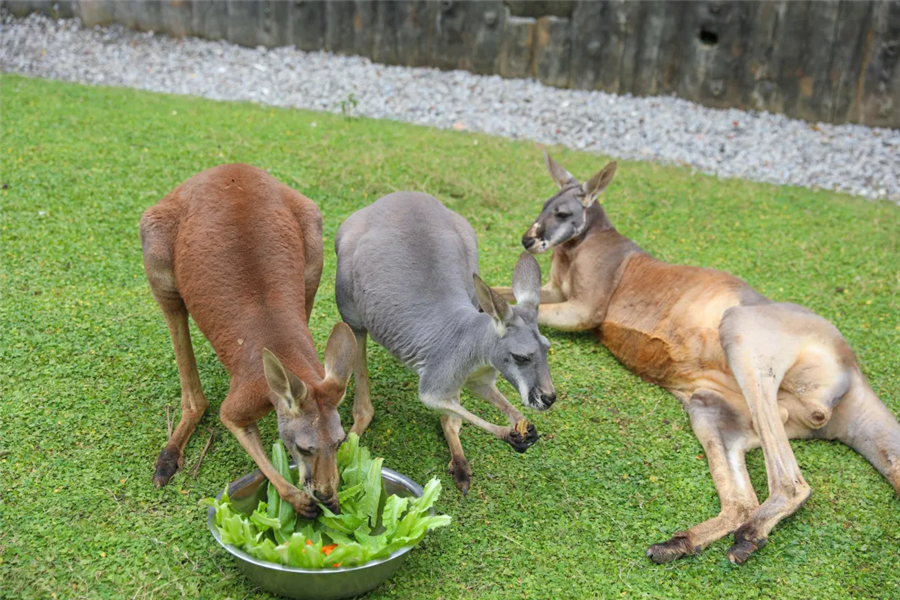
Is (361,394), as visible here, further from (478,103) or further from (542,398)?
(478,103)

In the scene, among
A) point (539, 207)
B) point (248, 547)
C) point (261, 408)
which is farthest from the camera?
point (539, 207)

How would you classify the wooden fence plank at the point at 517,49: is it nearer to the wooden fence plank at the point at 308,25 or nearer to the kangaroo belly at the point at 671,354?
the wooden fence plank at the point at 308,25

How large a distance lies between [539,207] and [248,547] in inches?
154

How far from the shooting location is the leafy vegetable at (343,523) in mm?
2688

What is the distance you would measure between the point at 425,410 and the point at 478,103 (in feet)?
15.4

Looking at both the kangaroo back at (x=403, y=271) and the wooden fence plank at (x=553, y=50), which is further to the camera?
the wooden fence plank at (x=553, y=50)

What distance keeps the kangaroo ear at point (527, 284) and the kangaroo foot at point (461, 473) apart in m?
0.79

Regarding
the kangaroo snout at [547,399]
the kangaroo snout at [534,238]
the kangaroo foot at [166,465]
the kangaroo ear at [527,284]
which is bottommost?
the kangaroo foot at [166,465]

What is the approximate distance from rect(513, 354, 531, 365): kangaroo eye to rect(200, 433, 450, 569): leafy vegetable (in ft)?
1.71

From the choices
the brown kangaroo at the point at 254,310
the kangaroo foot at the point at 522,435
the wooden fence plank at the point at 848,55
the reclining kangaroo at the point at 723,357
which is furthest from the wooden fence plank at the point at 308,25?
the kangaroo foot at the point at 522,435

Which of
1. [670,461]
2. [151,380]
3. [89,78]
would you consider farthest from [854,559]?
[89,78]

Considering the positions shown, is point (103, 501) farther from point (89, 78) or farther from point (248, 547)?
point (89, 78)

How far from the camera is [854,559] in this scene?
3336 millimetres

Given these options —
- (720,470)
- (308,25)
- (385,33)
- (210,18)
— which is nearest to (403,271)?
(720,470)
